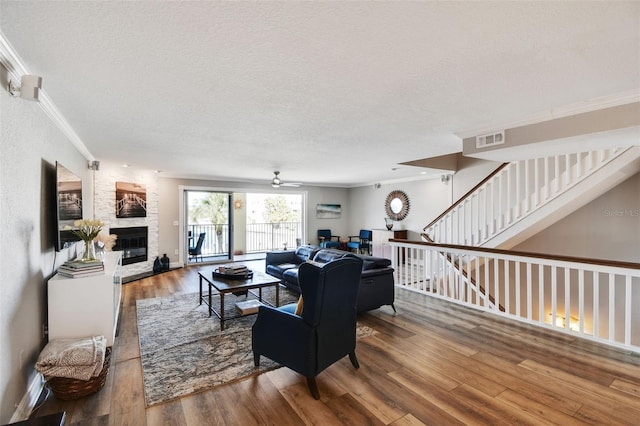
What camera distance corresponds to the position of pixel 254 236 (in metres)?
9.68

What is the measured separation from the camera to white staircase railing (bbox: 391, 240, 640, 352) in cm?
292

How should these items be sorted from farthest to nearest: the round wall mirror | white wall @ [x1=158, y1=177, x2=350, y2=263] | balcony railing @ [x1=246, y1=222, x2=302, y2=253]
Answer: balcony railing @ [x1=246, y1=222, x2=302, y2=253] → the round wall mirror → white wall @ [x1=158, y1=177, x2=350, y2=263]

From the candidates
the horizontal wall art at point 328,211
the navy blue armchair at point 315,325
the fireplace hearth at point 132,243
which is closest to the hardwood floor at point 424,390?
the navy blue armchair at point 315,325

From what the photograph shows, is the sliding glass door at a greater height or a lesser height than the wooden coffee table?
greater

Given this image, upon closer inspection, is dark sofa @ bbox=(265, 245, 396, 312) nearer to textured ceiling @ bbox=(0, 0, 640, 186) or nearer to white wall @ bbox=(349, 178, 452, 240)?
textured ceiling @ bbox=(0, 0, 640, 186)

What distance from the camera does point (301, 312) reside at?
2.43 metres

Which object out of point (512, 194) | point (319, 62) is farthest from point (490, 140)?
point (319, 62)

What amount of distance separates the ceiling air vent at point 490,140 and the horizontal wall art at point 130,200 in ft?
21.5

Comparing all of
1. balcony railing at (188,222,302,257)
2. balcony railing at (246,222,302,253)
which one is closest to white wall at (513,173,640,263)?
balcony railing at (188,222,302,257)

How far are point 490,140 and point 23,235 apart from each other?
4336 millimetres

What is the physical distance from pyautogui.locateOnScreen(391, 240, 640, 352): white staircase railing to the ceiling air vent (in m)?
1.40

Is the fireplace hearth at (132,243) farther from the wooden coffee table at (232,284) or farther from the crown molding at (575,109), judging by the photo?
the crown molding at (575,109)

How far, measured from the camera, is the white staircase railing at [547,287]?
115 inches

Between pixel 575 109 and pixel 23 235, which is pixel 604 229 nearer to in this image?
pixel 575 109
